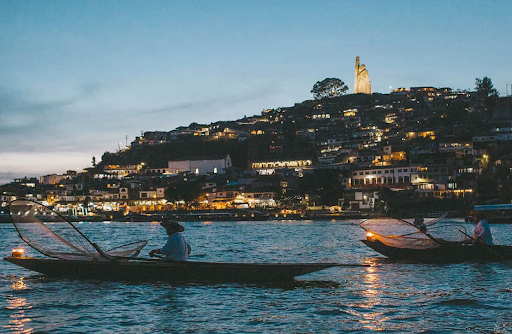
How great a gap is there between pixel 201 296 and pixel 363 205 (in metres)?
81.1

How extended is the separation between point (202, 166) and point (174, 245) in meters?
118

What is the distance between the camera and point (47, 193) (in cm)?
12962

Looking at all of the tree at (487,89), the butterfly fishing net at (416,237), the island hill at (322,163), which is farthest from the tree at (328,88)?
the butterfly fishing net at (416,237)

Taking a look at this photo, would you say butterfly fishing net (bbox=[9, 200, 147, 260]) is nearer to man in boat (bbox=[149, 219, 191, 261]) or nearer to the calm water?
the calm water

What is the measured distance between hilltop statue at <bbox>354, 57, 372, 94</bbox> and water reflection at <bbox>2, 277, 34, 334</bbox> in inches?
6726

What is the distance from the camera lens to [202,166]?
13275cm

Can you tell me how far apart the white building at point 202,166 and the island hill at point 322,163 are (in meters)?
0.25

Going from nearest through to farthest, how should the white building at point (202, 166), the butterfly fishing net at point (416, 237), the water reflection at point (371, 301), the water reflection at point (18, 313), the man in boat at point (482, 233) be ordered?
the water reflection at point (18, 313)
the water reflection at point (371, 301)
the man in boat at point (482, 233)
the butterfly fishing net at point (416, 237)
the white building at point (202, 166)

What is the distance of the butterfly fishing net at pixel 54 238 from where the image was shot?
16219mm

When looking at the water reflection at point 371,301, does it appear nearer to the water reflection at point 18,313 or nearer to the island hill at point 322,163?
the water reflection at point 18,313

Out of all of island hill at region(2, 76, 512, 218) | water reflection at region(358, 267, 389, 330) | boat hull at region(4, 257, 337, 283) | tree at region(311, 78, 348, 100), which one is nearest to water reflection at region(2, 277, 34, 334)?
boat hull at region(4, 257, 337, 283)

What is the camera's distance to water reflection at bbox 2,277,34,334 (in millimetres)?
11198

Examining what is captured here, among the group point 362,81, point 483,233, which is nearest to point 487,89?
point 362,81

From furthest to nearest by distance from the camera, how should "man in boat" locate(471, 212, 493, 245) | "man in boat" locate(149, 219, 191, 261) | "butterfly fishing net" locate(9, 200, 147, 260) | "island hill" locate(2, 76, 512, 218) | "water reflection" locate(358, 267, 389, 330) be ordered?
"island hill" locate(2, 76, 512, 218) < "man in boat" locate(471, 212, 493, 245) < "butterfly fishing net" locate(9, 200, 147, 260) < "man in boat" locate(149, 219, 191, 261) < "water reflection" locate(358, 267, 389, 330)
